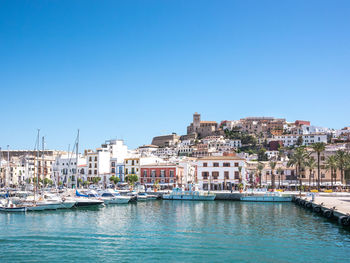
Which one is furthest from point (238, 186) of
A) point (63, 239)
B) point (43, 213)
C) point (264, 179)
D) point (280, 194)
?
point (63, 239)

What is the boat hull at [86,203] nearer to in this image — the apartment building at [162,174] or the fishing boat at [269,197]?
the fishing boat at [269,197]

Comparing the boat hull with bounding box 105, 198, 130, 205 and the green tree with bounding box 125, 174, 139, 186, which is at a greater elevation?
the green tree with bounding box 125, 174, 139, 186

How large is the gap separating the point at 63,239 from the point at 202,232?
40.1 feet

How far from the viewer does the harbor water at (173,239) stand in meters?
27.5

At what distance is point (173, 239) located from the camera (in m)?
33.0

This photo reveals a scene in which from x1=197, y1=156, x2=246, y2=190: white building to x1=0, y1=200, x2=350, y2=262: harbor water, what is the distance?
3987 centimetres

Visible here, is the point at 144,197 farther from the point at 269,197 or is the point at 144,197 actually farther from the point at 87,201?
the point at 269,197

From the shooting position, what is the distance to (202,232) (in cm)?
3622

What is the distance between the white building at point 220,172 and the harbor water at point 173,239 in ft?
131

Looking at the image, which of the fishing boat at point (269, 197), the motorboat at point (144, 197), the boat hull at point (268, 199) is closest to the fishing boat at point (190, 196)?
the motorboat at point (144, 197)

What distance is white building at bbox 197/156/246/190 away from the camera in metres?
88.8

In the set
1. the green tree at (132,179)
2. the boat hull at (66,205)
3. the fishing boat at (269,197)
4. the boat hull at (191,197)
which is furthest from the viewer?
the green tree at (132,179)

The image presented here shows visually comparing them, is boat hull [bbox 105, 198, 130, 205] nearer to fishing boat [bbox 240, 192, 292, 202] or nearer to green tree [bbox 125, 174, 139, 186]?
fishing boat [bbox 240, 192, 292, 202]

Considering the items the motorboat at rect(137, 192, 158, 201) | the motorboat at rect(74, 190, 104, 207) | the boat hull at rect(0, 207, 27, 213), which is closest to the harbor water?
the boat hull at rect(0, 207, 27, 213)
